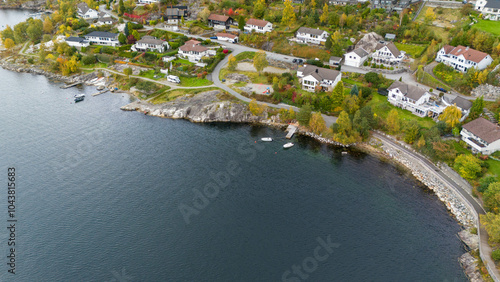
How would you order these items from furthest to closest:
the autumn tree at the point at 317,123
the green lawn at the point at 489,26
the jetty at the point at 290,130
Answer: the green lawn at the point at 489,26, the jetty at the point at 290,130, the autumn tree at the point at 317,123

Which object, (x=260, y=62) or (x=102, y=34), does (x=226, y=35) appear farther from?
(x=102, y=34)

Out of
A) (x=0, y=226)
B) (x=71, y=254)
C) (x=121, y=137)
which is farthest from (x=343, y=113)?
(x=0, y=226)

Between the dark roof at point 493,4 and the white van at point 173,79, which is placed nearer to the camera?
the white van at point 173,79

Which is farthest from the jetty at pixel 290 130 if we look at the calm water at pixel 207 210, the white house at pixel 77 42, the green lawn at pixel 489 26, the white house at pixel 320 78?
the white house at pixel 77 42

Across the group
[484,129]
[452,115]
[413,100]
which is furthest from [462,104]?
[484,129]

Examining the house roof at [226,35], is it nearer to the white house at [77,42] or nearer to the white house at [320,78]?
the white house at [320,78]

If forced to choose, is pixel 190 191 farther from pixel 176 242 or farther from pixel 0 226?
pixel 0 226

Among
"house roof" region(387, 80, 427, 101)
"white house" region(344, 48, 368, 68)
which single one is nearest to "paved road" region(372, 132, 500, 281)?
"house roof" region(387, 80, 427, 101)
